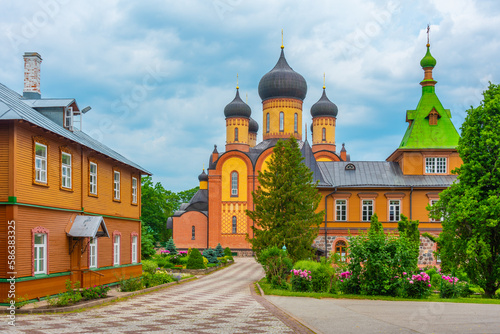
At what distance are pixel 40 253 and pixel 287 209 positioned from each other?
524 inches

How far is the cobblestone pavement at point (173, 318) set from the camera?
1117 centimetres

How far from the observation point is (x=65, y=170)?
18266 millimetres

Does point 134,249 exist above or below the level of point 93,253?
below

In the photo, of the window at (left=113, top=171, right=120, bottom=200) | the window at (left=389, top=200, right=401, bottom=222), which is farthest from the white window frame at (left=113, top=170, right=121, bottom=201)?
the window at (left=389, top=200, right=401, bottom=222)

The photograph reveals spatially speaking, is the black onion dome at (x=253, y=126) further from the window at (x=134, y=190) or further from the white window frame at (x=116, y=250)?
the white window frame at (x=116, y=250)

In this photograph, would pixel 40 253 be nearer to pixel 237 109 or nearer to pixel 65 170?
pixel 65 170

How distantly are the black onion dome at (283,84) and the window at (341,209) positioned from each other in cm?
Answer: 1840

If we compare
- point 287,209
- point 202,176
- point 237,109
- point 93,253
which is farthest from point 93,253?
point 202,176

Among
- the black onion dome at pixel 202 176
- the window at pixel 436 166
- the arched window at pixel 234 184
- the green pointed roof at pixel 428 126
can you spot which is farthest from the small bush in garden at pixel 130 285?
the black onion dome at pixel 202 176

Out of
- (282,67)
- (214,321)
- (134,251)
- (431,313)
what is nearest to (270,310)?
(214,321)

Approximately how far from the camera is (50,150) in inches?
672

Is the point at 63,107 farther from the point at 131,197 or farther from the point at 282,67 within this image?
the point at 282,67

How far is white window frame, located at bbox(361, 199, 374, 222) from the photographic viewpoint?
37.2m

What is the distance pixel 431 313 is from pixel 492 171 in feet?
35.3
